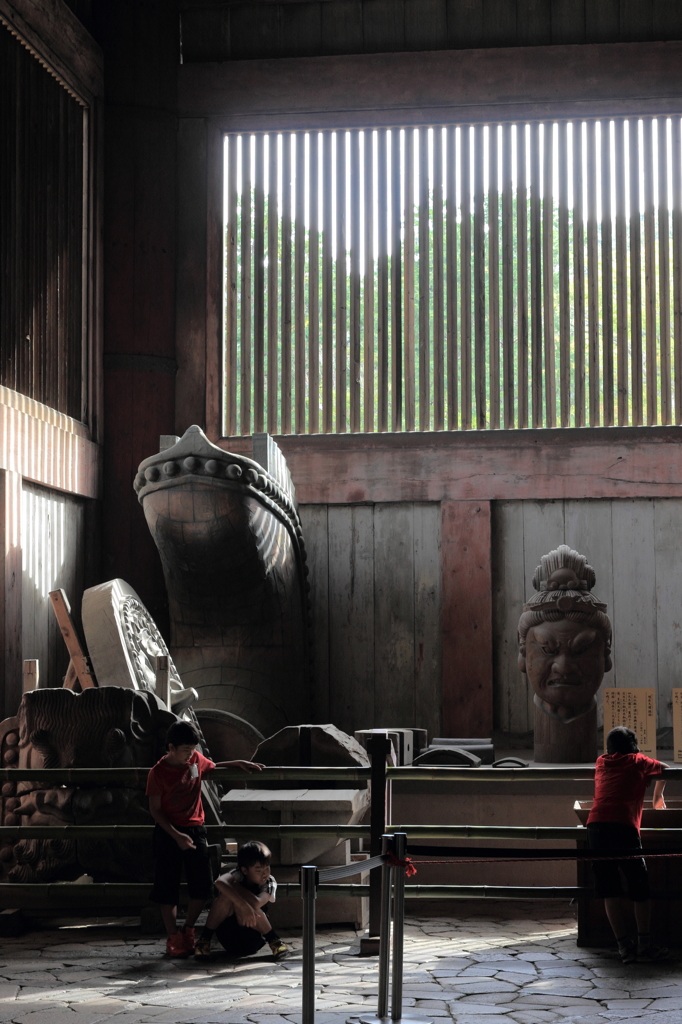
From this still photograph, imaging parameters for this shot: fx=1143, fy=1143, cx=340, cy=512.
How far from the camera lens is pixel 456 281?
28.0ft

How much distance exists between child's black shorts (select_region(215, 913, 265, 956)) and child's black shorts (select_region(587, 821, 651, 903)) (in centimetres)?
138

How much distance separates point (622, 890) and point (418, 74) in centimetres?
623

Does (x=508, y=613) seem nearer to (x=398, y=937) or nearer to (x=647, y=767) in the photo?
(x=647, y=767)

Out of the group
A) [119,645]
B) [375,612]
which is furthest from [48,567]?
[375,612]

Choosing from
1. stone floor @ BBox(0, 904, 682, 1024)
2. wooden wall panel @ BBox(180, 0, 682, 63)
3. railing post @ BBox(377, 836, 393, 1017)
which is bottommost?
stone floor @ BBox(0, 904, 682, 1024)

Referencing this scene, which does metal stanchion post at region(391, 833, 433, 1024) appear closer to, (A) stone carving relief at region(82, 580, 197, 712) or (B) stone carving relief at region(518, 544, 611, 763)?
(A) stone carving relief at region(82, 580, 197, 712)

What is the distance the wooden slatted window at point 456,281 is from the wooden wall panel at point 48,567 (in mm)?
1490

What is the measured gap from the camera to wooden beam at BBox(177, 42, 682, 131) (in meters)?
8.36

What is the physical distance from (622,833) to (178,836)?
5.90 ft

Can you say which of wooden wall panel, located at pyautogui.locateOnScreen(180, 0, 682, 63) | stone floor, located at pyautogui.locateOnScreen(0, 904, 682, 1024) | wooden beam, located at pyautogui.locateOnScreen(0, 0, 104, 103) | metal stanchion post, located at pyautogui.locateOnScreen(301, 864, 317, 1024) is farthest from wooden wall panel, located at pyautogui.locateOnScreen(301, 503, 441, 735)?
metal stanchion post, located at pyautogui.locateOnScreen(301, 864, 317, 1024)

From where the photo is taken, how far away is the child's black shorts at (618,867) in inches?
177

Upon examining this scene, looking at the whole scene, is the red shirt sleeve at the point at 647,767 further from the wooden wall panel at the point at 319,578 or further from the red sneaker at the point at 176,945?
the wooden wall panel at the point at 319,578

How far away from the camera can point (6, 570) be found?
22.1 feet

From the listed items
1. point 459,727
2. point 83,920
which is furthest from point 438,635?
point 83,920
